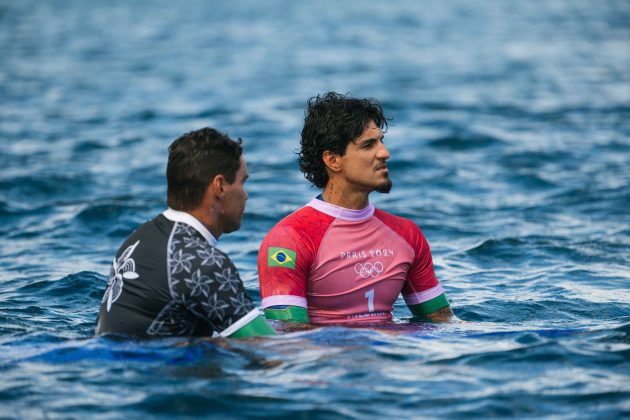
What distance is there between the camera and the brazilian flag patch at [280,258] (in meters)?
7.33

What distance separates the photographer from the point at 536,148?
1784cm

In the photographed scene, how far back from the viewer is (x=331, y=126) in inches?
302

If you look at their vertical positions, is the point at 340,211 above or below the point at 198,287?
above

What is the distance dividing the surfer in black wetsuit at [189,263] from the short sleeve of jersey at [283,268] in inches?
30.8

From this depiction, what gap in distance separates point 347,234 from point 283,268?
0.66 meters

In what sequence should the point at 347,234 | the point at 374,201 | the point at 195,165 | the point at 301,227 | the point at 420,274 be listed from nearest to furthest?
the point at 195,165
the point at 301,227
the point at 347,234
the point at 420,274
the point at 374,201

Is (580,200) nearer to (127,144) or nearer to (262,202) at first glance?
(262,202)

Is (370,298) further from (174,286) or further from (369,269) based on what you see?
(174,286)

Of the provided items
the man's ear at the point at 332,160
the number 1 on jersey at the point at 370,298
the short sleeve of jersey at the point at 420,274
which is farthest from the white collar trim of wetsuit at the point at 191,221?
the short sleeve of jersey at the point at 420,274

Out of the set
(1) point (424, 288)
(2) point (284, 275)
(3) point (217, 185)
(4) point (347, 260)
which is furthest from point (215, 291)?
(1) point (424, 288)

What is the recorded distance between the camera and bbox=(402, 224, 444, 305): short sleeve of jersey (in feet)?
26.0

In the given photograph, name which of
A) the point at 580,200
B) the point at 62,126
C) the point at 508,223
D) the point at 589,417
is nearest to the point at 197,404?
the point at 589,417

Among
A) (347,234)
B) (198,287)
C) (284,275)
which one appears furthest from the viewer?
(347,234)

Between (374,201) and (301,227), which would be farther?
(374,201)
